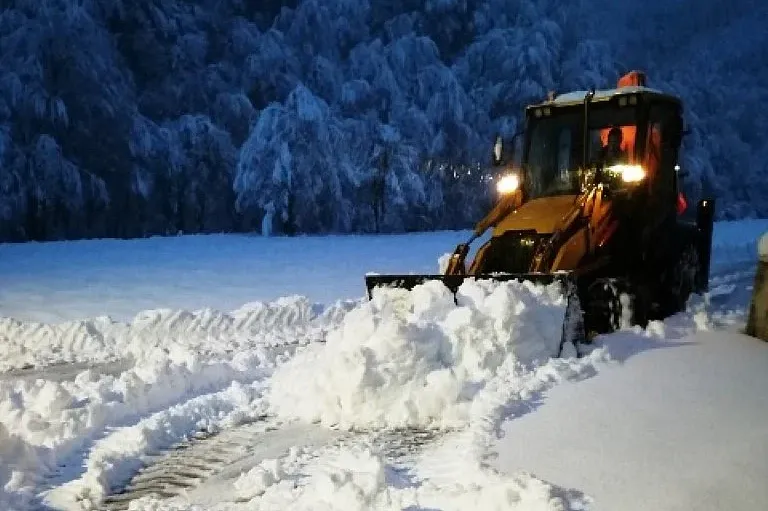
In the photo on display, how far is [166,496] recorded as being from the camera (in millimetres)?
4238

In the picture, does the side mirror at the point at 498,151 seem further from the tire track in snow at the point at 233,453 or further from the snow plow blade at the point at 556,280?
the tire track in snow at the point at 233,453

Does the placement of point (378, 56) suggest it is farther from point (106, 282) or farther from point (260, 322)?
point (260, 322)

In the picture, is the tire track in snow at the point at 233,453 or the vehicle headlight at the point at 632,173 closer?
the tire track in snow at the point at 233,453

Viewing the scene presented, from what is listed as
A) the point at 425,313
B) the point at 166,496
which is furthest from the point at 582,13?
the point at 166,496

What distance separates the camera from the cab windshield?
816 cm

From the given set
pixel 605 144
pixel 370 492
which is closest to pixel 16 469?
pixel 370 492

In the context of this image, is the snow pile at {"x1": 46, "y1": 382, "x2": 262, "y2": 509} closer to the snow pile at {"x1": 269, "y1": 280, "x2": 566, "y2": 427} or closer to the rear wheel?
the snow pile at {"x1": 269, "y1": 280, "x2": 566, "y2": 427}

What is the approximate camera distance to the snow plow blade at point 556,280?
6332mm

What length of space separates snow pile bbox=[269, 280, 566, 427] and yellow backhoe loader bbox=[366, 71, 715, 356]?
26 centimetres

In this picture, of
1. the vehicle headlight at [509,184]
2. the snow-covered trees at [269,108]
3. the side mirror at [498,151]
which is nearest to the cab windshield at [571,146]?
the vehicle headlight at [509,184]

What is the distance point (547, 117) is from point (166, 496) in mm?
6245

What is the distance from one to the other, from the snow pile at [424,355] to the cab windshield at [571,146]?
244 cm

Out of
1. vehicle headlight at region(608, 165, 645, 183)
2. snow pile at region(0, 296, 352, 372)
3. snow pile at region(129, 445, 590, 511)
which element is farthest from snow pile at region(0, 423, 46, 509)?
vehicle headlight at region(608, 165, 645, 183)

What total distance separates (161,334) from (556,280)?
4884 mm
